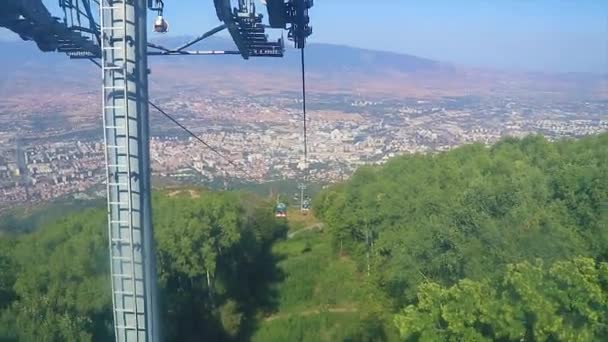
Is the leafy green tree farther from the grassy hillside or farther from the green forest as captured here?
the grassy hillside

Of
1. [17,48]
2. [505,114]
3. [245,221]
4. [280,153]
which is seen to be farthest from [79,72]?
[505,114]

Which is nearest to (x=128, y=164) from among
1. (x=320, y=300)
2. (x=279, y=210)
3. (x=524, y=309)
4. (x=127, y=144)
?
(x=127, y=144)

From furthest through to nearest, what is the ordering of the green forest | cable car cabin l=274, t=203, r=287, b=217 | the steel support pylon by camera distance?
cable car cabin l=274, t=203, r=287, b=217 → the green forest → the steel support pylon

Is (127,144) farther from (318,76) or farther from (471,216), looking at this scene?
(318,76)

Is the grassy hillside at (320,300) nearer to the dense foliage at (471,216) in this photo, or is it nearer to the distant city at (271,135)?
the dense foliage at (471,216)

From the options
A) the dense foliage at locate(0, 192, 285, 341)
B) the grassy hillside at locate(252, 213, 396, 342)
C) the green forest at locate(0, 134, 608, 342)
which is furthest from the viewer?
the grassy hillside at locate(252, 213, 396, 342)

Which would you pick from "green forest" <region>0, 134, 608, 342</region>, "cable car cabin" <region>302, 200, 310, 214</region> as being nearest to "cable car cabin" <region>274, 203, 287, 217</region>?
"green forest" <region>0, 134, 608, 342</region>

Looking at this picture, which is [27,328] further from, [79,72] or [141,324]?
[79,72]

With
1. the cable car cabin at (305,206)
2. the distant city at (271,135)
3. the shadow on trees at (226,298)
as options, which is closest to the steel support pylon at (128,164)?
the distant city at (271,135)
